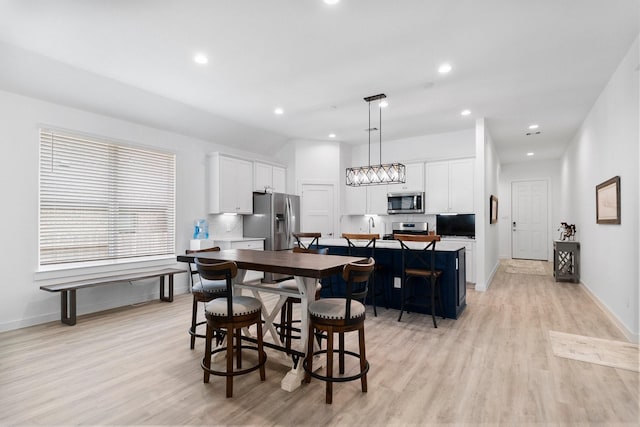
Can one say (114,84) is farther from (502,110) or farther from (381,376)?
(502,110)

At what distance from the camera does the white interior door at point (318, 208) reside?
23.5 feet

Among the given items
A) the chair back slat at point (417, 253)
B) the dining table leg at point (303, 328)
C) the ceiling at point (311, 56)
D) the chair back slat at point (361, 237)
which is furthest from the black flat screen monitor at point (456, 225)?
the dining table leg at point (303, 328)

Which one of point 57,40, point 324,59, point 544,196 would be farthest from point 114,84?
point 544,196

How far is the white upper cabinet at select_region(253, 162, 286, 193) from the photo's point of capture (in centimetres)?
Answer: 656

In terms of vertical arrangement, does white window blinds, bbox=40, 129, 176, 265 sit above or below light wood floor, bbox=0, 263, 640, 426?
above

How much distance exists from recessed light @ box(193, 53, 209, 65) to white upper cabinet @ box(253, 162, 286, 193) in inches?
117

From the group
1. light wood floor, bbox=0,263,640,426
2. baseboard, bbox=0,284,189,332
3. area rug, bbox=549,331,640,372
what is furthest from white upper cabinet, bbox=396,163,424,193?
baseboard, bbox=0,284,189,332

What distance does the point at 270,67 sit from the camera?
378 centimetres

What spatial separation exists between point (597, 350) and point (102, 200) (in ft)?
19.6

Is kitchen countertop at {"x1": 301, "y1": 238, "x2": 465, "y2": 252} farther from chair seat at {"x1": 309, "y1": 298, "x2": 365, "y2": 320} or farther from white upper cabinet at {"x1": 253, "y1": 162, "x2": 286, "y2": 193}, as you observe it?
white upper cabinet at {"x1": 253, "y1": 162, "x2": 286, "y2": 193}

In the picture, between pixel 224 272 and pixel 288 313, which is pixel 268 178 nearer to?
pixel 288 313

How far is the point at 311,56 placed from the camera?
3516 millimetres

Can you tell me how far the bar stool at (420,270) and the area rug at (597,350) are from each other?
3.89ft

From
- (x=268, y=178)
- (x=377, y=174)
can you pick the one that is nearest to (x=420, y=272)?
A: (x=377, y=174)
